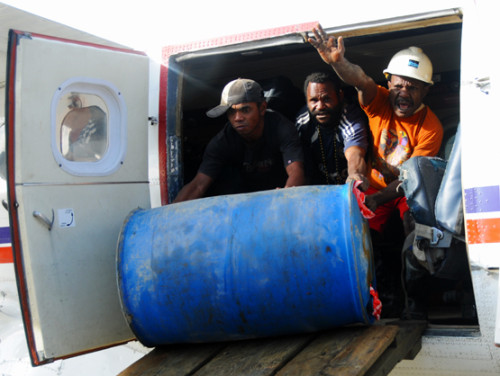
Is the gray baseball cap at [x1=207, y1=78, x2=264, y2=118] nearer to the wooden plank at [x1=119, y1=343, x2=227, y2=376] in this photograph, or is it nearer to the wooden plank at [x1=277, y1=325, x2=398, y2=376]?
the wooden plank at [x1=119, y1=343, x2=227, y2=376]

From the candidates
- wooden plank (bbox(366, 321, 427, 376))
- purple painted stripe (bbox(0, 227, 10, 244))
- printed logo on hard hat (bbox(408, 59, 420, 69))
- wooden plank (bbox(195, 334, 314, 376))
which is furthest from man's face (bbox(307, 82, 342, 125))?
purple painted stripe (bbox(0, 227, 10, 244))

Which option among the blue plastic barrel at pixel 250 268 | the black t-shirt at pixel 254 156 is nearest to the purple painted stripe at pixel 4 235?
the black t-shirt at pixel 254 156

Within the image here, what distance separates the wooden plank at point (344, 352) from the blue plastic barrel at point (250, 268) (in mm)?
67

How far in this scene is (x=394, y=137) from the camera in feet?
12.1

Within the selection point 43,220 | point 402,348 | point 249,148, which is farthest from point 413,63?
point 43,220

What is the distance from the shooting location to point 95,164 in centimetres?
352

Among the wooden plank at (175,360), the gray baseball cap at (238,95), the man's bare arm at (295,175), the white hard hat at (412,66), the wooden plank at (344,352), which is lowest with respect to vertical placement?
the wooden plank at (175,360)

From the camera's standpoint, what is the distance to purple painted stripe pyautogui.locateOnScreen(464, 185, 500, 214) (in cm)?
274

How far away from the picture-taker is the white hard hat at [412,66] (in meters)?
3.62

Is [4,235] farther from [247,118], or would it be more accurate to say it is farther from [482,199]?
[482,199]

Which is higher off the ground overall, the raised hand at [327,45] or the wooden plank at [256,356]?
the raised hand at [327,45]

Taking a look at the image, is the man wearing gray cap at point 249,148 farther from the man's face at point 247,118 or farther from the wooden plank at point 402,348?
the wooden plank at point 402,348

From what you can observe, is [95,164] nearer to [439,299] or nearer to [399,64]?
[399,64]

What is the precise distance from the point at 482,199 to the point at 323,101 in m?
1.39
